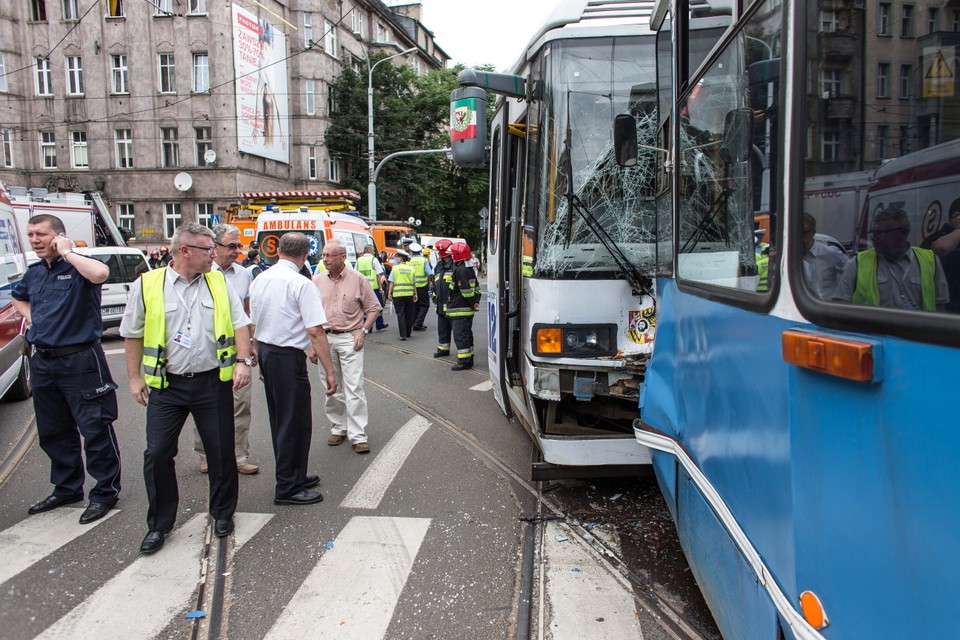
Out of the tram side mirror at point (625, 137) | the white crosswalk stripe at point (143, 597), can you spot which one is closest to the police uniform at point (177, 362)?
the white crosswalk stripe at point (143, 597)

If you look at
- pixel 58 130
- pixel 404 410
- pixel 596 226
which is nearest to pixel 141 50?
pixel 58 130

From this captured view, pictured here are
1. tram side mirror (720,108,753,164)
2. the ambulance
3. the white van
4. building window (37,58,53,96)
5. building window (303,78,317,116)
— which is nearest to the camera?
tram side mirror (720,108,753,164)

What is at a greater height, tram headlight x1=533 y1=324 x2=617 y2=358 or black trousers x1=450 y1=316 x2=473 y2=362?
tram headlight x1=533 y1=324 x2=617 y2=358

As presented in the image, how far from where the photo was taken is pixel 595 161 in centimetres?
424

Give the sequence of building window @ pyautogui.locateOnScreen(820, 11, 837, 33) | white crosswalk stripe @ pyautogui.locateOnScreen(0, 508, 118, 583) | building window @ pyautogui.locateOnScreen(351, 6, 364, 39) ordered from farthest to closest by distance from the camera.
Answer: building window @ pyautogui.locateOnScreen(351, 6, 364, 39), white crosswalk stripe @ pyautogui.locateOnScreen(0, 508, 118, 583), building window @ pyautogui.locateOnScreen(820, 11, 837, 33)

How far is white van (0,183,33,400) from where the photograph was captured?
6.57 m

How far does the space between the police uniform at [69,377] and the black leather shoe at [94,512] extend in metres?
0.05

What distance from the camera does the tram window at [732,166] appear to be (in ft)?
6.37

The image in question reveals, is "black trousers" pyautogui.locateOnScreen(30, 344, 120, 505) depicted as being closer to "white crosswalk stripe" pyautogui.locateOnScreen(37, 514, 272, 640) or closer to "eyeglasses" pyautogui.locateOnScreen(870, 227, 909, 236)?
"white crosswalk stripe" pyautogui.locateOnScreen(37, 514, 272, 640)

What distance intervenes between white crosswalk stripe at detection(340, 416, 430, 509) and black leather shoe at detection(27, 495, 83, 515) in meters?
1.86

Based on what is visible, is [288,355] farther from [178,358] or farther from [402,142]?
[402,142]

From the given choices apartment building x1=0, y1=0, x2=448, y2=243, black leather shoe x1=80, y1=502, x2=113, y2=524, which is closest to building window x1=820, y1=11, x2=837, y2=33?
black leather shoe x1=80, y1=502, x2=113, y2=524

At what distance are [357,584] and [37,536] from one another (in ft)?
7.09

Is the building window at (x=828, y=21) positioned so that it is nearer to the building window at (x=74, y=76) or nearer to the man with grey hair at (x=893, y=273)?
the man with grey hair at (x=893, y=273)
